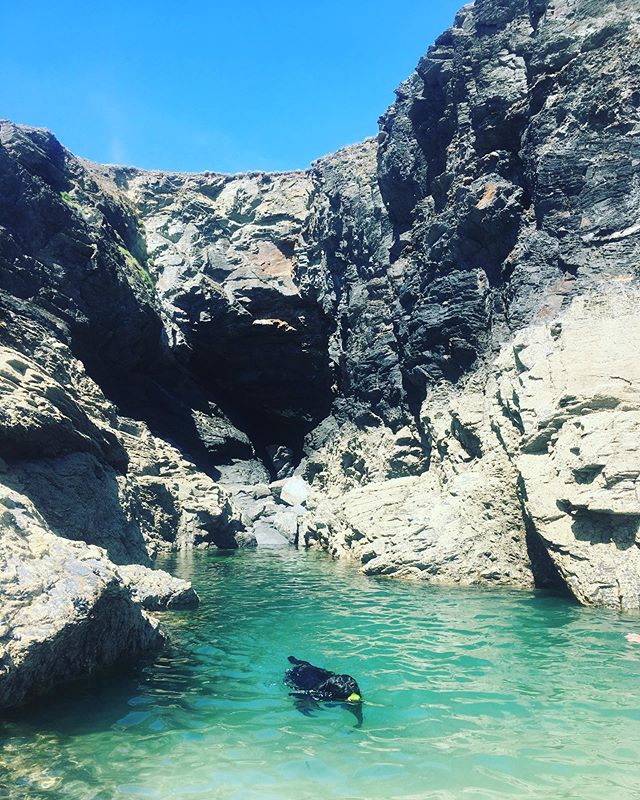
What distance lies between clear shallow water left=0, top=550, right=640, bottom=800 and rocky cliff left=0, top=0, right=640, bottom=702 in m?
1.04

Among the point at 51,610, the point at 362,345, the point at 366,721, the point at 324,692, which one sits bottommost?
the point at 366,721

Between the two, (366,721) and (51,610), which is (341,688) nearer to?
(366,721)

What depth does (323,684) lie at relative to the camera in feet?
23.2

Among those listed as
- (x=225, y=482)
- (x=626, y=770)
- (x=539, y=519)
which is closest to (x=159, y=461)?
(x=225, y=482)

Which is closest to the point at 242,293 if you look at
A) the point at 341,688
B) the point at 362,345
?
the point at 362,345

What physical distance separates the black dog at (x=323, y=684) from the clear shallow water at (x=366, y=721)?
21 cm

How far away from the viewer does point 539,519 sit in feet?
44.8

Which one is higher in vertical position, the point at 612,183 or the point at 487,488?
the point at 612,183

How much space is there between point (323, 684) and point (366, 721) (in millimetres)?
830

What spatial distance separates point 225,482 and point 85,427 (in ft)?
82.2

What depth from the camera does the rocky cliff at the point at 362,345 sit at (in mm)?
12695

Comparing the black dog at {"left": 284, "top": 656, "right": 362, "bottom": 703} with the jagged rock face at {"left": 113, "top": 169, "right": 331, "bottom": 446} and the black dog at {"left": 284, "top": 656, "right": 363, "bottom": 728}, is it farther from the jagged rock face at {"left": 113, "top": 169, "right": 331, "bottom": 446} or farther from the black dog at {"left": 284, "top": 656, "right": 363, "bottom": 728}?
the jagged rock face at {"left": 113, "top": 169, "right": 331, "bottom": 446}

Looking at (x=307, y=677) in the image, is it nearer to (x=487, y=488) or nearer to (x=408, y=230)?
(x=487, y=488)

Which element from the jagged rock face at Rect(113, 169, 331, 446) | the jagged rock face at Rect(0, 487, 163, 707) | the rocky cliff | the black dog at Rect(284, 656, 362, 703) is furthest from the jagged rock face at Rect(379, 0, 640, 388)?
the jagged rock face at Rect(0, 487, 163, 707)
